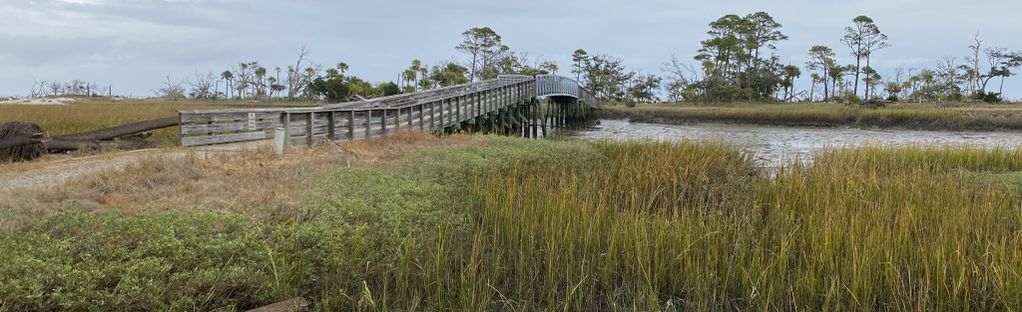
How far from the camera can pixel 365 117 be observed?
43.8ft

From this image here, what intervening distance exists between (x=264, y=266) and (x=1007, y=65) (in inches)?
2499

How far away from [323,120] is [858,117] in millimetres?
31927

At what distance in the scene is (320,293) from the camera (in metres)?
4.15

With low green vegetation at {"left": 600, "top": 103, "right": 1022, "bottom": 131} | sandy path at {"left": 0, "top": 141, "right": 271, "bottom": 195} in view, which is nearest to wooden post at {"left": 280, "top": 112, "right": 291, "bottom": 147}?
sandy path at {"left": 0, "top": 141, "right": 271, "bottom": 195}

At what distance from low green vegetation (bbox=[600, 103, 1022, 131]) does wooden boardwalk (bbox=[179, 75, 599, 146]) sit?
54.2 ft

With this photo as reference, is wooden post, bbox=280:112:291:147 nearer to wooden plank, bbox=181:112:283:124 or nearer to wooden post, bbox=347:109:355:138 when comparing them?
wooden plank, bbox=181:112:283:124

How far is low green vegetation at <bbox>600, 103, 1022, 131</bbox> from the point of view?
100 feet

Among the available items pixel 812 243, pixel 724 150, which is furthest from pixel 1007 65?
pixel 812 243

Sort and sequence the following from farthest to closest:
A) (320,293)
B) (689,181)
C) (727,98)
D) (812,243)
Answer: (727,98) → (689,181) → (812,243) → (320,293)

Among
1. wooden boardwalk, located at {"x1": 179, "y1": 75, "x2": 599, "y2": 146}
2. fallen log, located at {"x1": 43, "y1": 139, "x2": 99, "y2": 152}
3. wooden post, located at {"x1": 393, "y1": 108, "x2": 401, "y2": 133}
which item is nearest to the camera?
fallen log, located at {"x1": 43, "y1": 139, "x2": 99, "y2": 152}

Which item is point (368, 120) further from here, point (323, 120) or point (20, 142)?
point (20, 142)

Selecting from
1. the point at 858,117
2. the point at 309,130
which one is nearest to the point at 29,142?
the point at 309,130

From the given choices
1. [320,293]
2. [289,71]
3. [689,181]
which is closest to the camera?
[320,293]

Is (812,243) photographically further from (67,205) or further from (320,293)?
(67,205)
